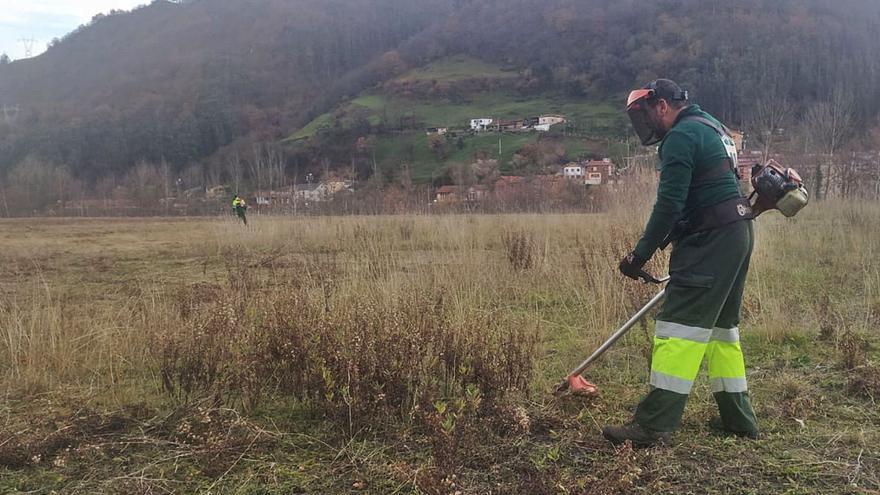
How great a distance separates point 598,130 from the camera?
69188 millimetres

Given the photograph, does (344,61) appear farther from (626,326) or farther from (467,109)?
(626,326)

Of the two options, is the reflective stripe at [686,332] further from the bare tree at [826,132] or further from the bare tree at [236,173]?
the bare tree at [236,173]

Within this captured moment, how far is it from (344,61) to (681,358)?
13747cm

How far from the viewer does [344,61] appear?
129125 millimetres

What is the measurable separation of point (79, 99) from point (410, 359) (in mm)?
144340

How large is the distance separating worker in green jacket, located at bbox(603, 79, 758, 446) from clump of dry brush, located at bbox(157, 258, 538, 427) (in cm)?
86

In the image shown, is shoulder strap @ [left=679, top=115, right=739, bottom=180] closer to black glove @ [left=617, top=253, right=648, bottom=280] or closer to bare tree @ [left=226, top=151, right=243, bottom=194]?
black glove @ [left=617, top=253, right=648, bottom=280]

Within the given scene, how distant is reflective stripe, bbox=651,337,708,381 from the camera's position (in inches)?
98.3

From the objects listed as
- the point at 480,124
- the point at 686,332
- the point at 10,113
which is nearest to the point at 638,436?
the point at 686,332

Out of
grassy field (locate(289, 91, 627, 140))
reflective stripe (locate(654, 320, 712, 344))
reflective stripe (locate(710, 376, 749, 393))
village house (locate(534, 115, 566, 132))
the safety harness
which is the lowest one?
reflective stripe (locate(710, 376, 749, 393))

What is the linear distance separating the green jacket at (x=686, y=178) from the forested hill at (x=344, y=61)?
49.6 metres

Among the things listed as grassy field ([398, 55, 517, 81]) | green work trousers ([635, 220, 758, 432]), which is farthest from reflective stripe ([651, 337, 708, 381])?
grassy field ([398, 55, 517, 81])

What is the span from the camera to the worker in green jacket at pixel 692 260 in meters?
2.52

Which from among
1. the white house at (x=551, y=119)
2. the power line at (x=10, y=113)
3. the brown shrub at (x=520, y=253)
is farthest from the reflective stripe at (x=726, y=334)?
the power line at (x=10, y=113)
